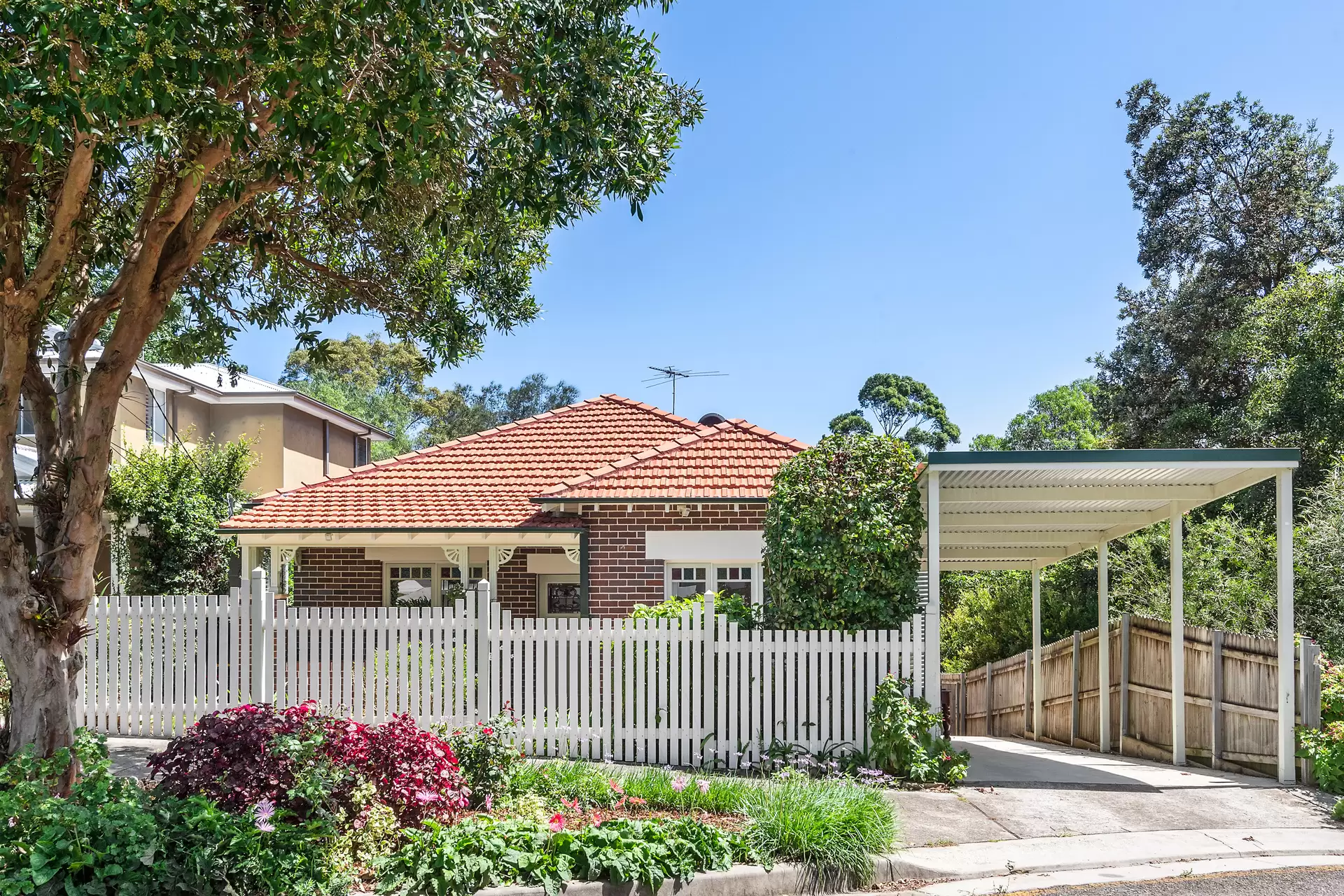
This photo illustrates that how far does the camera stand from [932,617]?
994 cm

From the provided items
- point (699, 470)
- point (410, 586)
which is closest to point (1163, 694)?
point (699, 470)

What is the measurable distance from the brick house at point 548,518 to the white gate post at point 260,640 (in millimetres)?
3892

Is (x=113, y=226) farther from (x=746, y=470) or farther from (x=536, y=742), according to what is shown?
(x=746, y=470)

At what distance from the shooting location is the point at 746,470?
1453 centimetres

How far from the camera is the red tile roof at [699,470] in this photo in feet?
45.1

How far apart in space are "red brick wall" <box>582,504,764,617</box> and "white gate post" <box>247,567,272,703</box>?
4328 millimetres

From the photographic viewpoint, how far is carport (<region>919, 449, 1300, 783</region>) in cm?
973

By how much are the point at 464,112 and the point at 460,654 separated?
5494 millimetres

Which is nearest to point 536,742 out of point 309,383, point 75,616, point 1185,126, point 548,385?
point 75,616

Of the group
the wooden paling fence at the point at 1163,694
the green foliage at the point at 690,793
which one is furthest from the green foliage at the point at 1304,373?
the green foliage at the point at 690,793

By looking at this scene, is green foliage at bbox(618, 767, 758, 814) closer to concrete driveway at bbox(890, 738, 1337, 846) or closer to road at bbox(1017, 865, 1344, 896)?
concrete driveway at bbox(890, 738, 1337, 846)

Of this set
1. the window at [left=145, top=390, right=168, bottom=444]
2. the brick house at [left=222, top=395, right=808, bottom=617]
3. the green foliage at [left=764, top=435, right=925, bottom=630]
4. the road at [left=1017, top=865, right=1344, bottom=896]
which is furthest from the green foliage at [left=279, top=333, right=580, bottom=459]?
the road at [left=1017, top=865, right=1344, bottom=896]

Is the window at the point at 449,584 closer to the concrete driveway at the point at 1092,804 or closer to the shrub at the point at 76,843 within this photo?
the concrete driveway at the point at 1092,804

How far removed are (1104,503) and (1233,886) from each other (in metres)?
6.12
